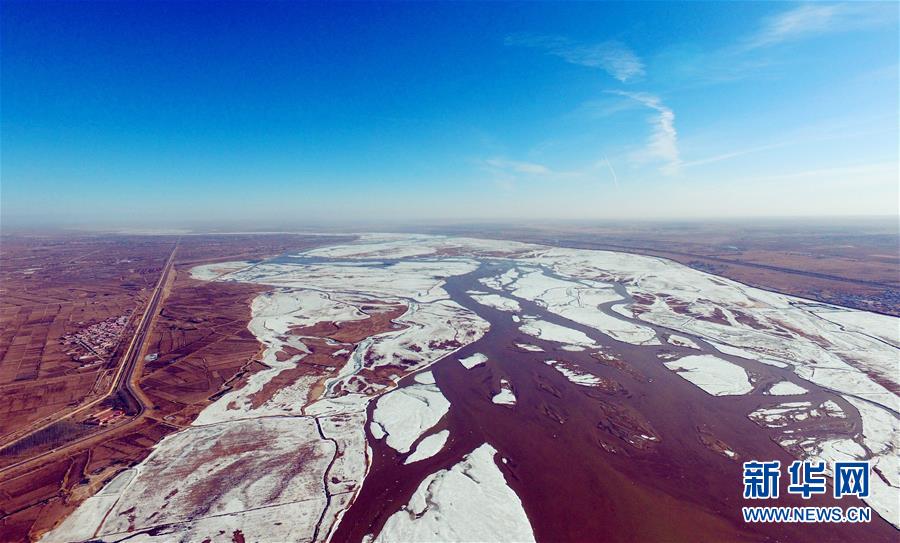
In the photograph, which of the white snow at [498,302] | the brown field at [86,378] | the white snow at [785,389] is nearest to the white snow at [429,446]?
the brown field at [86,378]

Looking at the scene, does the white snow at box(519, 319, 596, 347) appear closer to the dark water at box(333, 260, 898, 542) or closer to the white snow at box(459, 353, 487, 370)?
the dark water at box(333, 260, 898, 542)

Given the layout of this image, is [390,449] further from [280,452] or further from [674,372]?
[674,372]

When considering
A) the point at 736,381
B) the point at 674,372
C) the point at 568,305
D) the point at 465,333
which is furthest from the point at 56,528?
the point at 568,305

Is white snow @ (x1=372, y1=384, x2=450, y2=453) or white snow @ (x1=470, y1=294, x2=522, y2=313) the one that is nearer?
white snow @ (x1=372, y1=384, x2=450, y2=453)

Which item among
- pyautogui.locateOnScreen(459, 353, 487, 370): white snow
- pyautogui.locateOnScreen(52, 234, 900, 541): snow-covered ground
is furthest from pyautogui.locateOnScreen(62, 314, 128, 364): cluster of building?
pyautogui.locateOnScreen(459, 353, 487, 370): white snow

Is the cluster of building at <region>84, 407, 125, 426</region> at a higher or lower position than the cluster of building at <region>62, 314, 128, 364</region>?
lower

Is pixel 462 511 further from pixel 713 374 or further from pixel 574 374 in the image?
pixel 713 374
